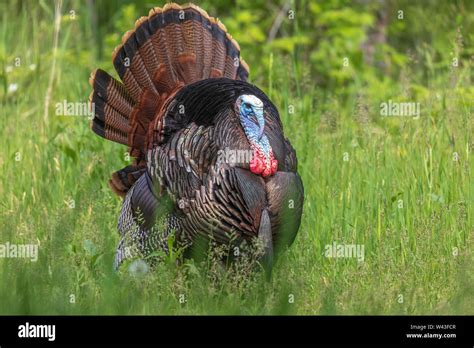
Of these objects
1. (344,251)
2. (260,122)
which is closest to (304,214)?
(344,251)

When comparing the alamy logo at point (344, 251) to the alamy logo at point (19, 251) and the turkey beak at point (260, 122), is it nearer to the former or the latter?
the turkey beak at point (260, 122)

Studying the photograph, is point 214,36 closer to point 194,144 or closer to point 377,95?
point 194,144

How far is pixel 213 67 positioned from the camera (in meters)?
6.70

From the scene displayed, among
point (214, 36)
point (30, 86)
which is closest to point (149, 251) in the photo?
point (214, 36)

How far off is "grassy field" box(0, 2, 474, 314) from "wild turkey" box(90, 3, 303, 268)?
225 mm

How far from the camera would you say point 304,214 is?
6.75m

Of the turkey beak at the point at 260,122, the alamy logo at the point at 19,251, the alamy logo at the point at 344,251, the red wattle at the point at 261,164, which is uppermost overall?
the turkey beak at the point at 260,122

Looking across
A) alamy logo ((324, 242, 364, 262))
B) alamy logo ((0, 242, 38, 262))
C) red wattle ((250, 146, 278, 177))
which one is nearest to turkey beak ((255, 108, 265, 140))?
red wattle ((250, 146, 278, 177))

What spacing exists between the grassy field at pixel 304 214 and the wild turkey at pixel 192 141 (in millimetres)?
225

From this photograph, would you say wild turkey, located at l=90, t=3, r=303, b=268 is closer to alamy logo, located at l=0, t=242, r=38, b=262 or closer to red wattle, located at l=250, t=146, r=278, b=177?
red wattle, located at l=250, t=146, r=278, b=177

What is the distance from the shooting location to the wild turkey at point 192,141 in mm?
5547

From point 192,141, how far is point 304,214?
4.09 feet

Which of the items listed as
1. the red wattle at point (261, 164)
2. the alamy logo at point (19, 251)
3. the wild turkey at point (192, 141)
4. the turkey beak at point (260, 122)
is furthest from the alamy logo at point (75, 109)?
the red wattle at point (261, 164)

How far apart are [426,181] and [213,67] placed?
159 centimetres
